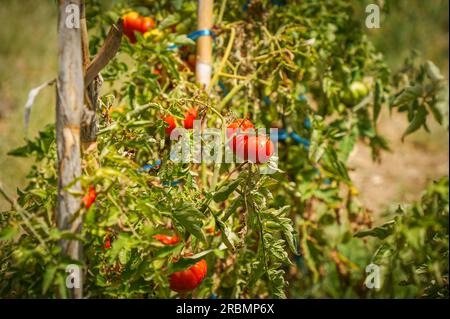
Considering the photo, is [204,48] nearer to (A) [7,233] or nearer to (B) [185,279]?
(B) [185,279]

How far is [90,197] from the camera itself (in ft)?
2.52

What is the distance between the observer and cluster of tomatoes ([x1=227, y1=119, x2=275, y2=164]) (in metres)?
0.92

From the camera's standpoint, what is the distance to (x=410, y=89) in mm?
913

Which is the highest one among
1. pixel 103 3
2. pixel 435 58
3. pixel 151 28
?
pixel 435 58

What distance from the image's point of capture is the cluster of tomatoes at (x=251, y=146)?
92 centimetres

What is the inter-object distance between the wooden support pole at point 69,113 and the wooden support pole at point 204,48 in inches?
26.9

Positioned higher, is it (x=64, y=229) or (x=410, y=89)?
(x=410, y=89)

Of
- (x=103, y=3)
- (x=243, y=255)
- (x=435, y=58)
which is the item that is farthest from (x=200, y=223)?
(x=435, y=58)

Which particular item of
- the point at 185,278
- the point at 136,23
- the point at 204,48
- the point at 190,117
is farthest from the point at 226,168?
the point at 136,23

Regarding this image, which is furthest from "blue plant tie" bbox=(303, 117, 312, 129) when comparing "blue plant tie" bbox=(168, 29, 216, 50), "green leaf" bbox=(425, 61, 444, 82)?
"green leaf" bbox=(425, 61, 444, 82)

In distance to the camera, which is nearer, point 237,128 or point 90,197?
point 90,197

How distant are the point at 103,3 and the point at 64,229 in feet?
3.55
